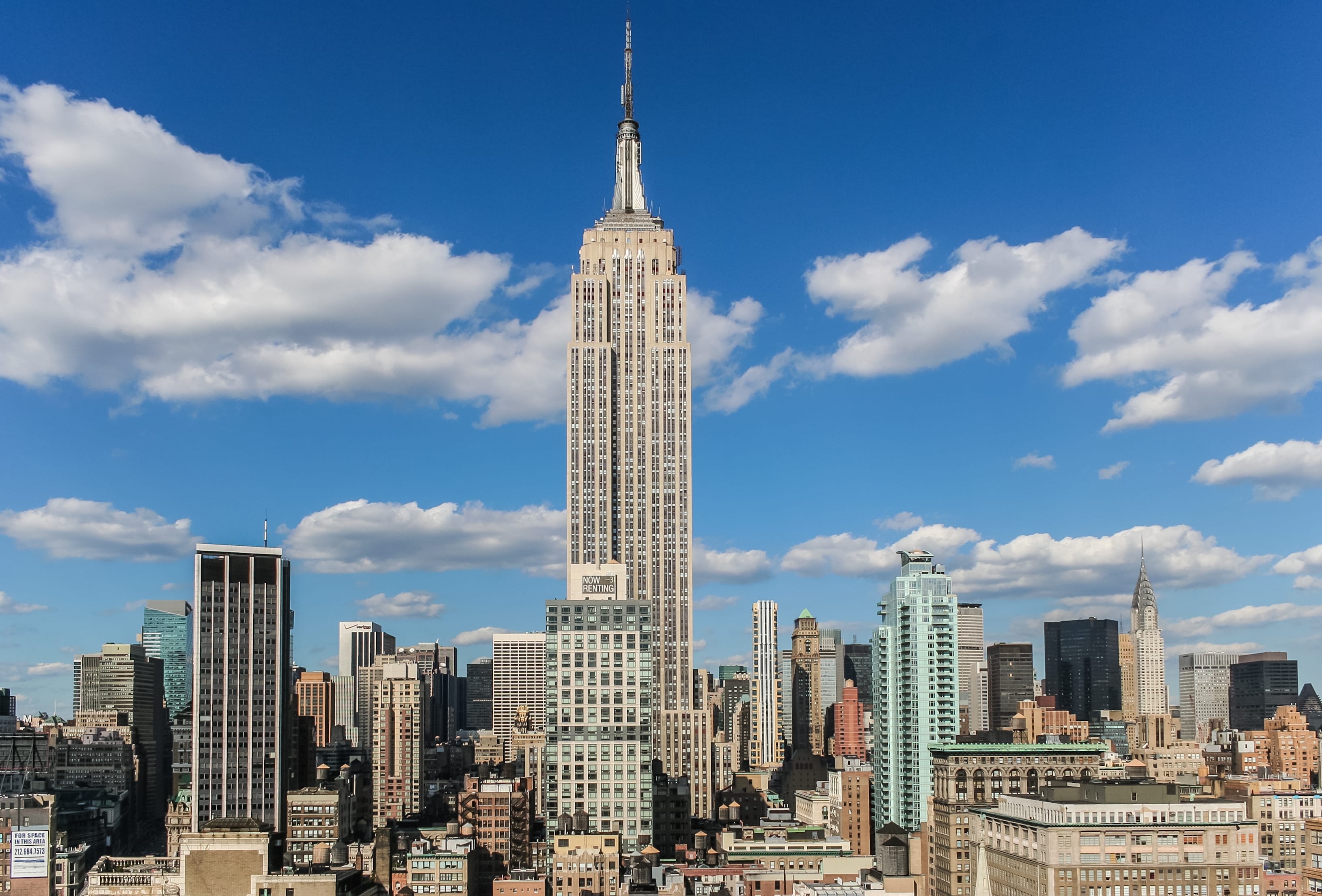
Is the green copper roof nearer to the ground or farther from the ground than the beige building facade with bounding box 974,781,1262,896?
farther from the ground

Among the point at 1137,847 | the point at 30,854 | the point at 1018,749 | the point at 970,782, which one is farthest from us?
the point at 1018,749

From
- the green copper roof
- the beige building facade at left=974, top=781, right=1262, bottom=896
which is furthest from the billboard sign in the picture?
the green copper roof

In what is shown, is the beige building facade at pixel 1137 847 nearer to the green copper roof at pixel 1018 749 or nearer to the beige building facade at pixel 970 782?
the beige building facade at pixel 970 782

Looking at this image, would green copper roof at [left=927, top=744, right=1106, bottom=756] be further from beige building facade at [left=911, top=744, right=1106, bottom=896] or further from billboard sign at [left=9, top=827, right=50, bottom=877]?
billboard sign at [left=9, top=827, right=50, bottom=877]

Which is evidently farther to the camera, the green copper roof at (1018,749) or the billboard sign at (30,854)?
the green copper roof at (1018,749)

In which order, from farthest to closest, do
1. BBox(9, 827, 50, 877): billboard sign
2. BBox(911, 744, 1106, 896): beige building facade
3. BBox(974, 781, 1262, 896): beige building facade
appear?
1. BBox(9, 827, 50, 877): billboard sign
2. BBox(911, 744, 1106, 896): beige building facade
3. BBox(974, 781, 1262, 896): beige building facade

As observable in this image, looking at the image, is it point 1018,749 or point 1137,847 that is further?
point 1018,749

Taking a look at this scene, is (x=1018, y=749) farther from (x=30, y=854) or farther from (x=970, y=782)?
(x=30, y=854)

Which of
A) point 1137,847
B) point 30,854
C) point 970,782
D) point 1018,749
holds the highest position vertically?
point 1018,749

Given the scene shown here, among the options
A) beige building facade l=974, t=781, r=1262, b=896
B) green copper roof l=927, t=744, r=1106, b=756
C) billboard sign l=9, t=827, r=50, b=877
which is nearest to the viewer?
beige building facade l=974, t=781, r=1262, b=896

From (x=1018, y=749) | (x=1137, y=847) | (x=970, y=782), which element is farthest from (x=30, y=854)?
(x=1137, y=847)

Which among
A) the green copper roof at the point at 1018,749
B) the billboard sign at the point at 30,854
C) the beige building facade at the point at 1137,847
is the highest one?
the green copper roof at the point at 1018,749

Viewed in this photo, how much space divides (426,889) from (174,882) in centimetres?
5238

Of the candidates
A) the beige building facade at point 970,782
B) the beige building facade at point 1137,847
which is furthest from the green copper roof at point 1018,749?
the beige building facade at point 1137,847
